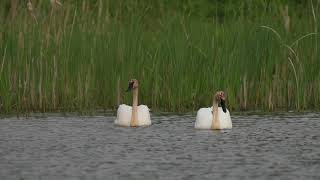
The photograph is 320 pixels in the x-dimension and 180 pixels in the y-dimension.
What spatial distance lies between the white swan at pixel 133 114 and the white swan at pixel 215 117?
32.0 inches

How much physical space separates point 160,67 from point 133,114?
5.94 ft

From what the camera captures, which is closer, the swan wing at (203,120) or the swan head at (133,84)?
the swan wing at (203,120)

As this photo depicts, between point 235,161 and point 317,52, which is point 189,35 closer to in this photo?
point 317,52

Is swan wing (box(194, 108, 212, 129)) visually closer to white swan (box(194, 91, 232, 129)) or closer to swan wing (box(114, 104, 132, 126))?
white swan (box(194, 91, 232, 129))

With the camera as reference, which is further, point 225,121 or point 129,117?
point 129,117

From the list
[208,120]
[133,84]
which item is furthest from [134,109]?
[208,120]

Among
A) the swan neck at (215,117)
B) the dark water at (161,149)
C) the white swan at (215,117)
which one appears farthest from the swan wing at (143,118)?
the swan neck at (215,117)

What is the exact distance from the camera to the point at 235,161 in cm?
1197

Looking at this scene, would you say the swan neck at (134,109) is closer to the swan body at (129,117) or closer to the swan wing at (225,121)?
the swan body at (129,117)

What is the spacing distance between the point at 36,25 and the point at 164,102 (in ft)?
8.16

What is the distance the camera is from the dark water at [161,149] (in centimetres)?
1119

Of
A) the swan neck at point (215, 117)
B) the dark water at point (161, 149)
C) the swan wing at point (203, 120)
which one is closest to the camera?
the dark water at point (161, 149)

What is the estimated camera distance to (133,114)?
15867 millimetres

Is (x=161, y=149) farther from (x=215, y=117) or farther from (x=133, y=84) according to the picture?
(x=133, y=84)
